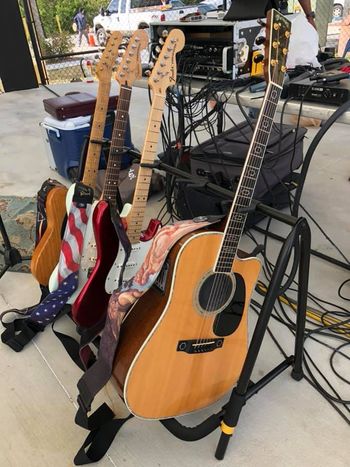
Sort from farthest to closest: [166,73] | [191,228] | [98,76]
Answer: [98,76] → [166,73] → [191,228]

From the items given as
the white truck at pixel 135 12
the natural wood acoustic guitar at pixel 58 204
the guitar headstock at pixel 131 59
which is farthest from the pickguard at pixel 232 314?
the white truck at pixel 135 12

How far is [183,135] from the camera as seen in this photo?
1.90 m

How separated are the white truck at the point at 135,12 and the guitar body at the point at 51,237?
5002 millimetres

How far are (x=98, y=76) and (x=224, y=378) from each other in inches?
44.1

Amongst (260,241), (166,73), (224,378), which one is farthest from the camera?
(260,241)

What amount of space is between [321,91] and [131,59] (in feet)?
Answer: 2.08

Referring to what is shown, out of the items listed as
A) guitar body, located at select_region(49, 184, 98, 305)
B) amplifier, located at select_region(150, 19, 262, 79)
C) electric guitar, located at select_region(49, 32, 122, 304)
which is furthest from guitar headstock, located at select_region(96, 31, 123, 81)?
guitar body, located at select_region(49, 184, 98, 305)

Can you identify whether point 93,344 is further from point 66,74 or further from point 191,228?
point 66,74

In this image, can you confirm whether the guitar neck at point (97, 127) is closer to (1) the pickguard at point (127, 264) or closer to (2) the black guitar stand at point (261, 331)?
(1) the pickguard at point (127, 264)

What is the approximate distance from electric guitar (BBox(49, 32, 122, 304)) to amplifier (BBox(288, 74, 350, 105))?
64 cm

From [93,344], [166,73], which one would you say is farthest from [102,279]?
[166,73]

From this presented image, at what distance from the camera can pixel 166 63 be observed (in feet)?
3.79

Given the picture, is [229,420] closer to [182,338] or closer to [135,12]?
[182,338]

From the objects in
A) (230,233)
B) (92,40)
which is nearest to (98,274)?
(230,233)
